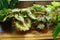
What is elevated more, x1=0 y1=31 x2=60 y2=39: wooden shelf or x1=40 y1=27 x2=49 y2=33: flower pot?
x1=40 y1=27 x2=49 y2=33: flower pot

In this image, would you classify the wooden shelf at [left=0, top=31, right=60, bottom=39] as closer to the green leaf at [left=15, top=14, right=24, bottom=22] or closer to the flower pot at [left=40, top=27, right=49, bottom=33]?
the flower pot at [left=40, top=27, right=49, bottom=33]

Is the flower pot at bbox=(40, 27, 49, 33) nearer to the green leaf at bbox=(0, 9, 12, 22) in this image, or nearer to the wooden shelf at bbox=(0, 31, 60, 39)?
the wooden shelf at bbox=(0, 31, 60, 39)

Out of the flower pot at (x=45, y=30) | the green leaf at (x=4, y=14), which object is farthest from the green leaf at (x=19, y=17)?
the flower pot at (x=45, y=30)

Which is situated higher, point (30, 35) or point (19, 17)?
point (19, 17)

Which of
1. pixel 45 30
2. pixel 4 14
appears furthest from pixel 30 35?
pixel 4 14

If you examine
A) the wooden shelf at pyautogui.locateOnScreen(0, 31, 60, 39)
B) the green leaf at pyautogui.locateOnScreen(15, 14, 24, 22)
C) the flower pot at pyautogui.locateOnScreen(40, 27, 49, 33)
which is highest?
the green leaf at pyautogui.locateOnScreen(15, 14, 24, 22)

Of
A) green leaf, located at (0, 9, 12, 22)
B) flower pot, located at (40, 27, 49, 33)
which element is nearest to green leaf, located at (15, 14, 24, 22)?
green leaf, located at (0, 9, 12, 22)

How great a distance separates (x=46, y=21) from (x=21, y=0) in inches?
20.5

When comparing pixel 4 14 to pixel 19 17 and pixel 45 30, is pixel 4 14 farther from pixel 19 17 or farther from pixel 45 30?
pixel 45 30

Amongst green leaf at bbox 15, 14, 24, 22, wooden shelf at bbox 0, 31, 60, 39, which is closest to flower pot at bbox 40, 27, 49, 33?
wooden shelf at bbox 0, 31, 60, 39

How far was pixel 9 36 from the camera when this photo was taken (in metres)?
1.36

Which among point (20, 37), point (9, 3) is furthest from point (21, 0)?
point (20, 37)

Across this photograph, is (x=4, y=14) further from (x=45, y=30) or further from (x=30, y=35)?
(x=45, y=30)

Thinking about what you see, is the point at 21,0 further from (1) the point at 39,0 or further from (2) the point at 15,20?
(2) the point at 15,20
